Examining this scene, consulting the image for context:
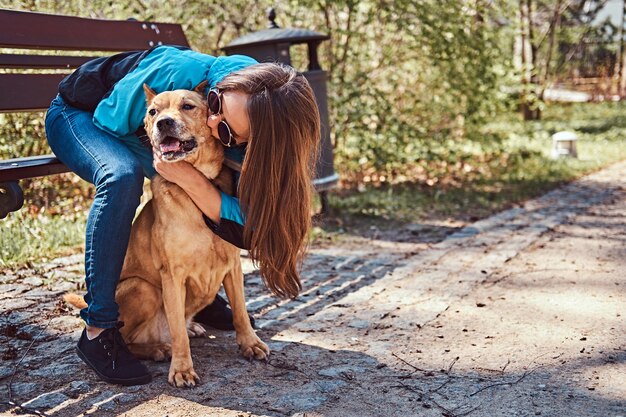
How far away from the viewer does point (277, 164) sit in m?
2.91

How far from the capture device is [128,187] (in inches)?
117

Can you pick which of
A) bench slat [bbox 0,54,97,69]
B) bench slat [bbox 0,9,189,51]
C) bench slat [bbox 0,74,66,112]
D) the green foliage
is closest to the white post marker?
the green foliage

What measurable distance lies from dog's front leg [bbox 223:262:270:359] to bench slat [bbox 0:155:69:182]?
1119 millimetres

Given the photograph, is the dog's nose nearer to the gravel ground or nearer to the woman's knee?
the woman's knee

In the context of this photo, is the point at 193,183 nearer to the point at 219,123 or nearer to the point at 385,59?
the point at 219,123

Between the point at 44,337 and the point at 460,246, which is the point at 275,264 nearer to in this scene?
the point at 44,337

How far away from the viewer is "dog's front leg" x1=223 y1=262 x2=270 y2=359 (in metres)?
3.33

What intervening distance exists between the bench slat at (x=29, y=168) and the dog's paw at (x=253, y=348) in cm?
132

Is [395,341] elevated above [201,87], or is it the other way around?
[201,87]

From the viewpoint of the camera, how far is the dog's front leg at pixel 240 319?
10.9 feet

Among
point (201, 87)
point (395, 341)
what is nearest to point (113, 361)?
point (201, 87)

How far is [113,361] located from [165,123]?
1.03 meters

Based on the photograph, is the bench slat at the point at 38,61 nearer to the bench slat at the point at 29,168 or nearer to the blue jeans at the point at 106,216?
the bench slat at the point at 29,168

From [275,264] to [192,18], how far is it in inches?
174
